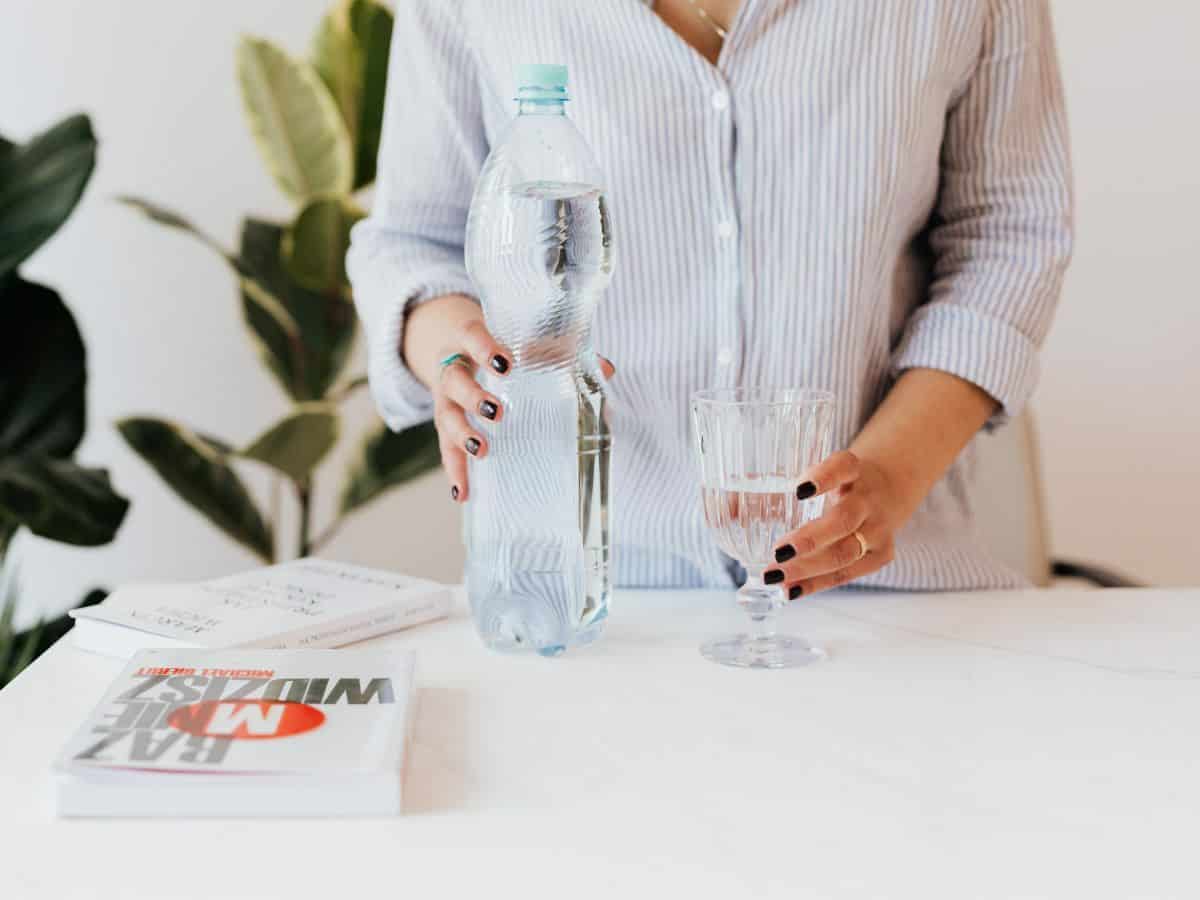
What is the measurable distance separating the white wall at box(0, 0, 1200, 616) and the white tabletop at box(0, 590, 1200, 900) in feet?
4.56

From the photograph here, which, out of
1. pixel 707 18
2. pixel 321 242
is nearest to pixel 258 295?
pixel 321 242

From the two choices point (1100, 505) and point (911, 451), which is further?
point (1100, 505)

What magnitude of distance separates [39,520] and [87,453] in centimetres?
66

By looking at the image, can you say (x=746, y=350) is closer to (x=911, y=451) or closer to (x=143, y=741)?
(x=911, y=451)

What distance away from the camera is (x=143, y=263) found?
2.38 metres

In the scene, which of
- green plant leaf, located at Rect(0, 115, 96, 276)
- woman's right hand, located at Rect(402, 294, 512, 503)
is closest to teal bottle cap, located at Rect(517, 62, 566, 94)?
woman's right hand, located at Rect(402, 294, 512, 503)

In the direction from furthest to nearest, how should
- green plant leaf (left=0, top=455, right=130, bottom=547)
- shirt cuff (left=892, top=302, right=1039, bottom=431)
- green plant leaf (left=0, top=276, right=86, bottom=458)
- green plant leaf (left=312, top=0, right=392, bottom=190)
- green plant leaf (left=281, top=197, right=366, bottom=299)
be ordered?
1. green plant leaf (left=312, top=0, right=392, bottom=190)
2. green plant leaf (left=281, top=197, right=366, bottom=299)
3. green plant leaf (left=0, top=276, right=86, bottom=458)
4. green plant leaf (left=0, top=455, right=130, bottom=547)
5. shirt cuff (left=892, top=302, right=1039, bottom=431)

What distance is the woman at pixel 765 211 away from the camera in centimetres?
112

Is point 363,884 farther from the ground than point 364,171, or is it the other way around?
point 364,171

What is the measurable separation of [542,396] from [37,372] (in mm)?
1241

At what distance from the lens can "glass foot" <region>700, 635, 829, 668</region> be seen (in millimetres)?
906

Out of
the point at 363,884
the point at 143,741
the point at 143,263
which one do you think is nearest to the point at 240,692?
the point at 143,741

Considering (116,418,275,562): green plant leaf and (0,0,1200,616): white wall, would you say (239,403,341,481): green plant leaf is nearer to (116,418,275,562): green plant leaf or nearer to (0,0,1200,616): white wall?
(116,418,275,562): green plant leaf

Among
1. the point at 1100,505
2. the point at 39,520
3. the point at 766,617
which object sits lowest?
the point at 1100,505
